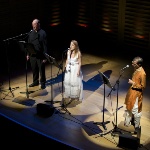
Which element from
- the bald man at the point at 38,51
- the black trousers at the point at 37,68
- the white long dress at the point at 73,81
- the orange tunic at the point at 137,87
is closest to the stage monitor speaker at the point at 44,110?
the white long dress at the point at 73,81

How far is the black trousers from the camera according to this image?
28.7 feet

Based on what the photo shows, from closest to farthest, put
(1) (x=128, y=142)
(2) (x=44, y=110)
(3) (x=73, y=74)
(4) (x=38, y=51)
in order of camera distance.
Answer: (1) (x=128, y=142) → (2) (x=44, y=110) → (3) (x=73, y=74) → (4) (x=38, y=51)

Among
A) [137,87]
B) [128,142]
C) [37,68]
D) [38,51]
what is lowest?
[128,142]

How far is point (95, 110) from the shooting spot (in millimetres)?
7961

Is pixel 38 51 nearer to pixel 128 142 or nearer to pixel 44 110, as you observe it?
pixel 44 110

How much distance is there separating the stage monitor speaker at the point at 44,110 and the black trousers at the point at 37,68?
4.52ft

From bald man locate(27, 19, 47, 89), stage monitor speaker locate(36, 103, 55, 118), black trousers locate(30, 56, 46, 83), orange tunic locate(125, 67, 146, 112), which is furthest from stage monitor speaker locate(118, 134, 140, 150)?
black trousers locate(30, 56, 46, 83)

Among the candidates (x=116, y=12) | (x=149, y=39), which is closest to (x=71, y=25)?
(x=116, y=12)

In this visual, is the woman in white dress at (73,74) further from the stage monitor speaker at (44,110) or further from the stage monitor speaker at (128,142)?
the stage monitor speaker at (128,142)

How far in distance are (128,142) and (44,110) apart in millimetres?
2128

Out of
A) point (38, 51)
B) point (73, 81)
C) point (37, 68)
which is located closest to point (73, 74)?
point (73, 81)

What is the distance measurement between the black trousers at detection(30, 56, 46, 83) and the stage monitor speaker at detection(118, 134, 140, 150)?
3145 millimetres

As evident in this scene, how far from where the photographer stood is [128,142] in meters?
6.45

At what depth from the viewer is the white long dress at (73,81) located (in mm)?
7934
